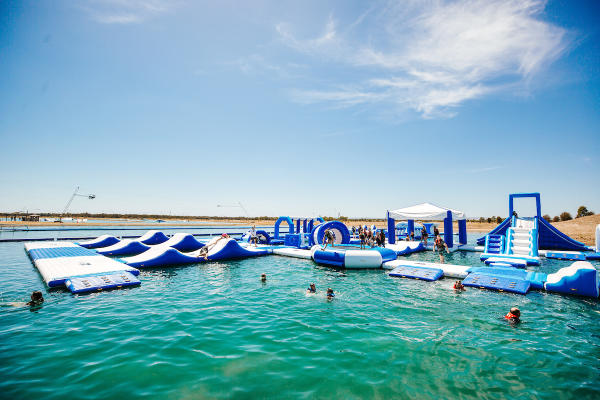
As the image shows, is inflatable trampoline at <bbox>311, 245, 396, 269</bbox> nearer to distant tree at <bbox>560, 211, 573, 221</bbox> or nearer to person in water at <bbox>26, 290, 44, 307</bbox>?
person in water at <bbox>26, 290, 44, 307</bbox>

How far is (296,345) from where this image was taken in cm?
645

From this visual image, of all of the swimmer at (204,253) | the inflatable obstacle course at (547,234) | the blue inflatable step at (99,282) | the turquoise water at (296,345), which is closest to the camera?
the turquoise water at (296,345)

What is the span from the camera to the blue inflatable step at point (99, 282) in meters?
10.3

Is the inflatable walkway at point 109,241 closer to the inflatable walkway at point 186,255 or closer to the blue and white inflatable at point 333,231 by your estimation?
the inflatable walkway at point 186,255

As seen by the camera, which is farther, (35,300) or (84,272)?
(84,272)

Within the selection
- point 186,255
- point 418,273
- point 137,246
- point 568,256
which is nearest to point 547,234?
point 568,256

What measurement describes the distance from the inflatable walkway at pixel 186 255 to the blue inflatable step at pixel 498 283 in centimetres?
1323

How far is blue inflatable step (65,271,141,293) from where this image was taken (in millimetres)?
10300

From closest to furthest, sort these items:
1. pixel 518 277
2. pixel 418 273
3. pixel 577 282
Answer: pixel 577 282, pixel 518 277, pixel 418 273

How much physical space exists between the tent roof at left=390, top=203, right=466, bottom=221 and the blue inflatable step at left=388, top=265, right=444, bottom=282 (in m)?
10.5

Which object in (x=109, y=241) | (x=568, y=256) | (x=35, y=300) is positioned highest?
(x=109, y=241)

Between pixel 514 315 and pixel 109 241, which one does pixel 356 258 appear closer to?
pixel 514 315

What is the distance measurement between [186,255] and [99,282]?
6.00 metres

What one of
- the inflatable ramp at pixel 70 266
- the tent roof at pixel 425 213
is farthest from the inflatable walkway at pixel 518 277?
the inflatable ramp at pixel 70 266
